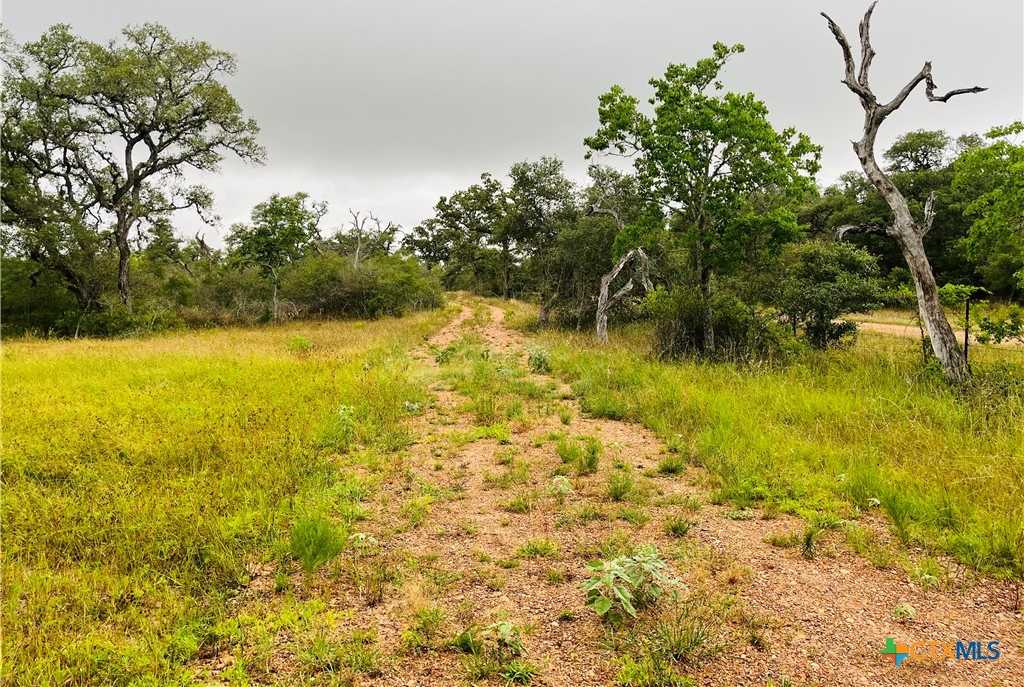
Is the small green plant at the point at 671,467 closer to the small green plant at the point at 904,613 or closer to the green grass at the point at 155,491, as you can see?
the small green plant at the point at 904,613

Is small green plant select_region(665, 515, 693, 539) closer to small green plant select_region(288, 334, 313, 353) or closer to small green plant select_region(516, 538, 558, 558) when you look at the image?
small green plant select_region(516, 538, 558, 558)

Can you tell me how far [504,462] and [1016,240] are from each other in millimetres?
9876

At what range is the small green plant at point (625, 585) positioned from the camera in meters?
3.47

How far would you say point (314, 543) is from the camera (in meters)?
4.35

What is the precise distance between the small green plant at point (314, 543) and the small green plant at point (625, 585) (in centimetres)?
223

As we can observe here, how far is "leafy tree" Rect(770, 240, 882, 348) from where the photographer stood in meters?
12.6

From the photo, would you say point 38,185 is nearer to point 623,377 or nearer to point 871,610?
point 623,377

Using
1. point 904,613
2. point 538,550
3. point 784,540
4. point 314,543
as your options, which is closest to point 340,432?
point 314,543

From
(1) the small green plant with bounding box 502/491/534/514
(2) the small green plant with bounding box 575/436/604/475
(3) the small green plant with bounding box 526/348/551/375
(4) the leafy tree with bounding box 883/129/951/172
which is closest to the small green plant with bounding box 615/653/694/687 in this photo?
(1) the small green plant with bounding box 502/491/534/514

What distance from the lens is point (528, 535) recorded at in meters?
4.77

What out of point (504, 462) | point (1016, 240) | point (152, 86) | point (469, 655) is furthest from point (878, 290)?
point (152, 86)

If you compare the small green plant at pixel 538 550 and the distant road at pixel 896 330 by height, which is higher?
the distant road at pixel 896 330

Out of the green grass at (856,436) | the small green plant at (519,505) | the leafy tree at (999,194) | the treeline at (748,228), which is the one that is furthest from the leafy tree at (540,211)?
the small green plant at (519,505)

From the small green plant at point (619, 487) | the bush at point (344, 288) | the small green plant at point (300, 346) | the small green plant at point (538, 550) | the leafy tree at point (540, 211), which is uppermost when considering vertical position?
the leafy tree at point (540, 211)
